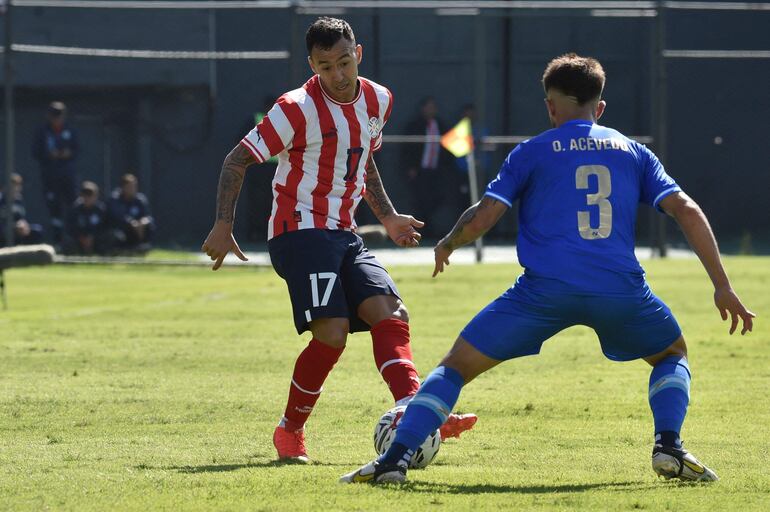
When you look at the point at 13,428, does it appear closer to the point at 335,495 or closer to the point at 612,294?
the point at 335,495

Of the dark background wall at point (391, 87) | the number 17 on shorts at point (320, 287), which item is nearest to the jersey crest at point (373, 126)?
the number 17 on shorts at point (320, 287)

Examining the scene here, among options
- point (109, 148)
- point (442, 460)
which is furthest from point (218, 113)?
point (442, 460)

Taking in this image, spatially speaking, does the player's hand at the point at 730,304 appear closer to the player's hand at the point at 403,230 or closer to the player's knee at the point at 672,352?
the player's knee at the point at 672,352

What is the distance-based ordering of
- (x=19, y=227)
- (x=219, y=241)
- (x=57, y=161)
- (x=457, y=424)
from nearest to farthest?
(x=457, y=424), (x=219, y=241), (x=19, y=227), (x=57, y=161)

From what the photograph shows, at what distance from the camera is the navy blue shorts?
20.6 feet

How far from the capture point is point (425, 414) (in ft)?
18.0

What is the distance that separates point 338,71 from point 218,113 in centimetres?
1678

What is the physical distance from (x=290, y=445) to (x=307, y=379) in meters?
0.32

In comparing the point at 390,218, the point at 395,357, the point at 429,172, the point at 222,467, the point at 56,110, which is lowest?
the point at 222,467

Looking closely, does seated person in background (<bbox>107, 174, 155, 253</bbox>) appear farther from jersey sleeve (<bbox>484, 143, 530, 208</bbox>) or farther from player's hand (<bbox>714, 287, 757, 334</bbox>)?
player's hand (<bbox>714, 287, 757, 334</bbox>)

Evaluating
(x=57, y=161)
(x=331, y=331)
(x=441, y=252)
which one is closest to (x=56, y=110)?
(x=57, y=161)

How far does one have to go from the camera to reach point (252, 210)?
831 inches

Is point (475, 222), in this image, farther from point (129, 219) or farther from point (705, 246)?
point (129, 219)

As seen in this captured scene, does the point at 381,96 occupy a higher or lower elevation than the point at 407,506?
higher
